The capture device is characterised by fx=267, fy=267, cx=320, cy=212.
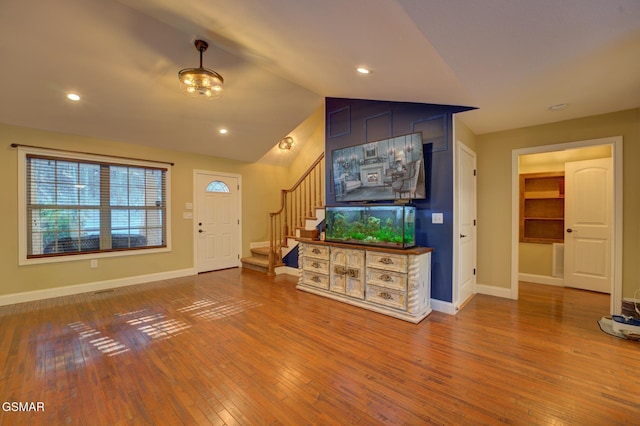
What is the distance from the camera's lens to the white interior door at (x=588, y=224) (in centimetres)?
390

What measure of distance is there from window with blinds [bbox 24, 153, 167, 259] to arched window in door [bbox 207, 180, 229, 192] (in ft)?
2.77

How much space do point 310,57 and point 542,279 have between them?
5.01 metres

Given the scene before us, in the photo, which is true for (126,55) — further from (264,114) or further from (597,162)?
(597,162)

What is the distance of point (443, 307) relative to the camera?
331cm

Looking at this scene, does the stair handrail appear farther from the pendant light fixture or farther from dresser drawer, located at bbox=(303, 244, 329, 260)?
the pendant light fixture

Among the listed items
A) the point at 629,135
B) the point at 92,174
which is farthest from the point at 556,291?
the point at 92,174

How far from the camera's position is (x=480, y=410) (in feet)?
5.47

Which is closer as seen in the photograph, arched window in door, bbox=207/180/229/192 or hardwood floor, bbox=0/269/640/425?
hardwood floor, bbox=0/269/640/425

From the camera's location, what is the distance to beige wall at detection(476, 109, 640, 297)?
3.00 meters

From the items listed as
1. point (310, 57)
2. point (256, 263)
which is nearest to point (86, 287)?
point (256, 263)

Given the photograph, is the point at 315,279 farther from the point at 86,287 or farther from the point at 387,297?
the point at 86,287

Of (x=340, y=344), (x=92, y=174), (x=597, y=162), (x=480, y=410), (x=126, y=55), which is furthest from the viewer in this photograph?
(x=92, y=174)

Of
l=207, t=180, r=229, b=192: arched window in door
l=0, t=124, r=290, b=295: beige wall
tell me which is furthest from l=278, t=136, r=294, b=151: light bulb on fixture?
l=207, t=180, r=229, b=192: arched window in door

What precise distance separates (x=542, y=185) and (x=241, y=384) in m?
5.52
